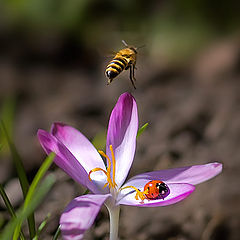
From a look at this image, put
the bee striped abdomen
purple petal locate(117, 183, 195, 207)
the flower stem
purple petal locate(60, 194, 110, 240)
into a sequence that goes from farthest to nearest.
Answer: the bee striped abdomen → the flower stem → purple petal locate(117, 183, 195, 207) → purple petal locate(60, 194, 110, 240)

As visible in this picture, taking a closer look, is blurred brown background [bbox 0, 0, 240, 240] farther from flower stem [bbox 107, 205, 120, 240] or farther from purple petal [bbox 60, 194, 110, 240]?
purple petal [bbox 60, 194, 110, 240]

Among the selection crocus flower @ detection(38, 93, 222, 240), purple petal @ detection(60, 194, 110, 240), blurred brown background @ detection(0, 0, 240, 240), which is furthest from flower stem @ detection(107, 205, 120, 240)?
blurred brown background @ detection(0, 0, 240, 240)

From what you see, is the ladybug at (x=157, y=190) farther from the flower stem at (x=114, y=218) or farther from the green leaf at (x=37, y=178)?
the green leaf at (x=37, y=178)

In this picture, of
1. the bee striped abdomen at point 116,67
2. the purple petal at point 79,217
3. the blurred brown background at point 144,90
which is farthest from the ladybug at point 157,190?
the blurred brown background at point 144,90

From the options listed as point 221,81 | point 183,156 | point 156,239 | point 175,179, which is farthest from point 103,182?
point 221,81

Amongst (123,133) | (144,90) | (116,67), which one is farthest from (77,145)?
(144,90)

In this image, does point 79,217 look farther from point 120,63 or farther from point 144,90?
point 144,90

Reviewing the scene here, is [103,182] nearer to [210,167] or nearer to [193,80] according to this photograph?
[210,167]
